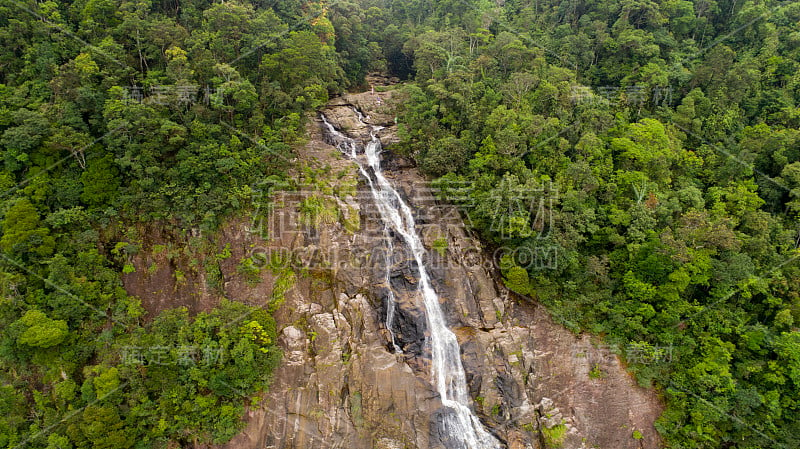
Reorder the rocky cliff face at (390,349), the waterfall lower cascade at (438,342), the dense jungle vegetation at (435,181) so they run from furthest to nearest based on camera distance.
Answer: the rocky cliff face at (390,349)
the waterfall lower cascade at (438,342)
the dense jungle vegetation at (435,181)

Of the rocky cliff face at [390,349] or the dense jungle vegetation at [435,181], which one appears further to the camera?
the rocky cliff face at [390,349]

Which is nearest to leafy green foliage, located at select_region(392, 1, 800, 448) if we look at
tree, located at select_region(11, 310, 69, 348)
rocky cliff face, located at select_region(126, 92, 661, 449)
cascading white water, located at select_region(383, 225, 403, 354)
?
rocky cliff face, located at select_region(126, 92, 661, 449)

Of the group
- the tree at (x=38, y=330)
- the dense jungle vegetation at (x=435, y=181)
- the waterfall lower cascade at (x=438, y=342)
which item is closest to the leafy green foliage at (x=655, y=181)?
the dense jungle vegetation at (x=435, y=181)

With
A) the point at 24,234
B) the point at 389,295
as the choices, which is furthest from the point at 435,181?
the point at 24,234

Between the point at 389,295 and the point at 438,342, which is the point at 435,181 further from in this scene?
the point at 438,342

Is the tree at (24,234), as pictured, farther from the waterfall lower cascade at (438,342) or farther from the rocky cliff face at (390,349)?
the waterfall lower cascade at (438,342)
